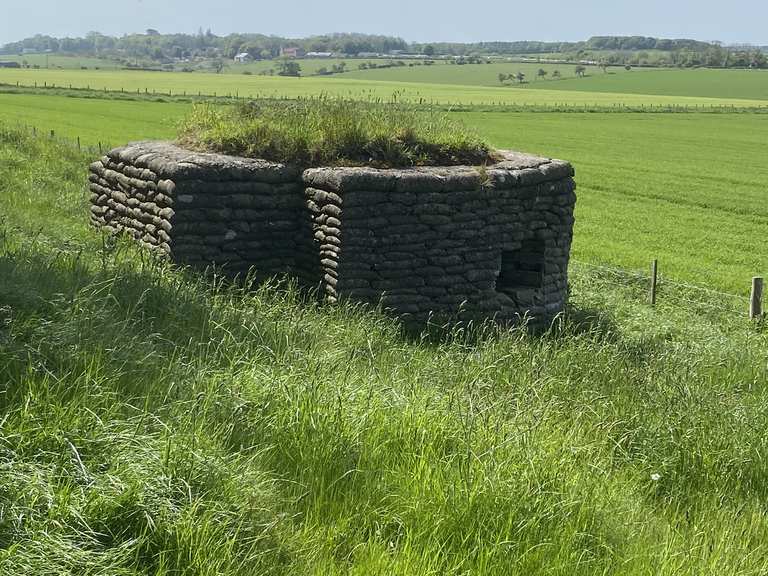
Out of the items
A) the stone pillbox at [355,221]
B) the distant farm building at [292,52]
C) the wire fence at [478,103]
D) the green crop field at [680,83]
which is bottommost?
the stone pillbox at [355,221]

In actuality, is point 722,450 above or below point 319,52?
below

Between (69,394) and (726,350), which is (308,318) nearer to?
(69,394)

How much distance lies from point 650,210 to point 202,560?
23.0 metres

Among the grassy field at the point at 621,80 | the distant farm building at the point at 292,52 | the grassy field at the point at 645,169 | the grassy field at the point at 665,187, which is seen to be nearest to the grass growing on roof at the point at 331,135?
the grassy field at the point at 665,187

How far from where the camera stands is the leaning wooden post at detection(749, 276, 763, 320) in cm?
1217

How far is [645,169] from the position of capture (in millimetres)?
33375

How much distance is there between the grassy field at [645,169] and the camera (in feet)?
59.4

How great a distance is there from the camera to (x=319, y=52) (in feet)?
615

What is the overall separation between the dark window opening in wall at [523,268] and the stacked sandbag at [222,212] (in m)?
2.65

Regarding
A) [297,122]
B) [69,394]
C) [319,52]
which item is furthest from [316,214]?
[319,52]

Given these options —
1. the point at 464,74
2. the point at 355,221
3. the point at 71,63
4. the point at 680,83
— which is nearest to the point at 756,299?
the point at 355,221

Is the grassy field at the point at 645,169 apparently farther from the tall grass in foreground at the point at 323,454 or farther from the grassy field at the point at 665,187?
the tall grass in foreground at the point at 323,454

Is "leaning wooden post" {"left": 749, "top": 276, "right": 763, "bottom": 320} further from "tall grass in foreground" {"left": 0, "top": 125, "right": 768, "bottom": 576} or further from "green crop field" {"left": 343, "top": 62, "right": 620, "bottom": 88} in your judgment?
"green crop field" {"left": 343, "top": 62, "right": 620, "bottom": 88}

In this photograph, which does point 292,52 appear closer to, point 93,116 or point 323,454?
point 93,116
